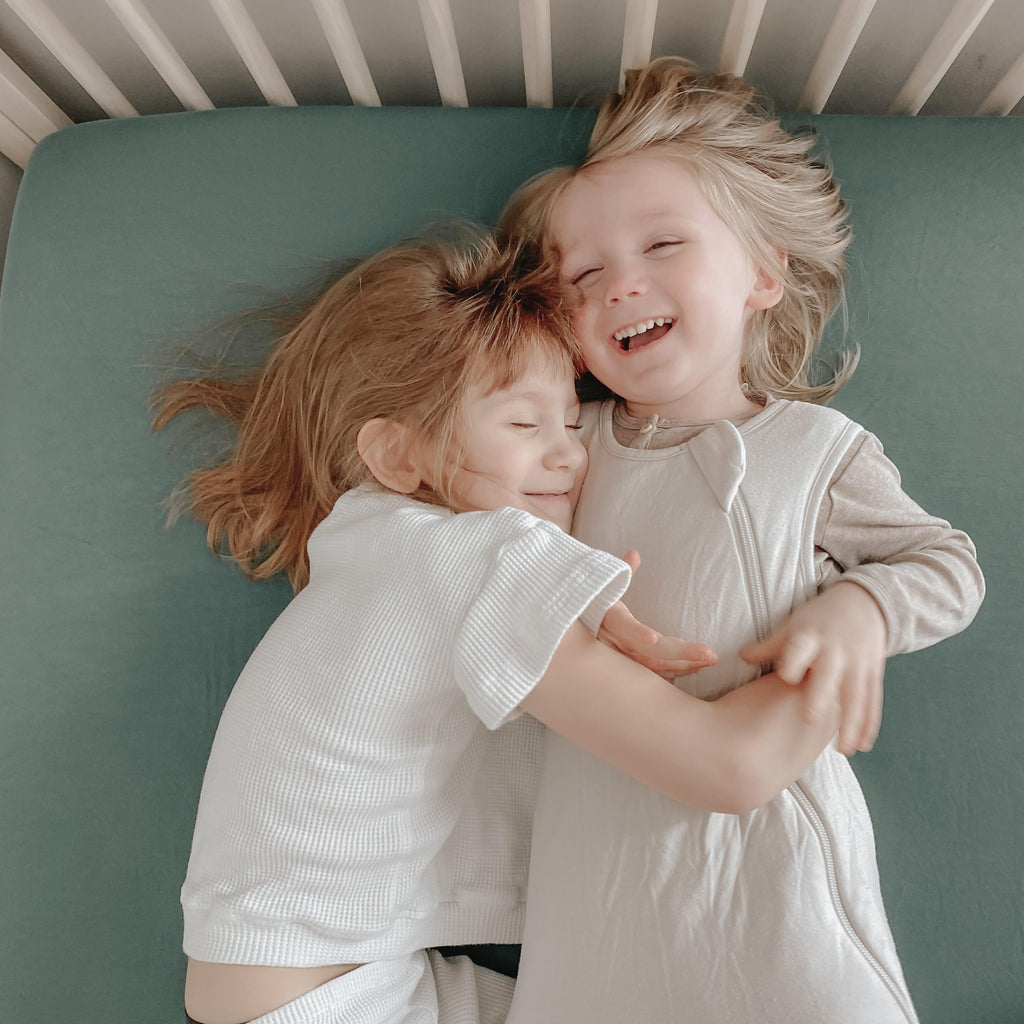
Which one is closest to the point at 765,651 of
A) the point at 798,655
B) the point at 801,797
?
the point at 798,655

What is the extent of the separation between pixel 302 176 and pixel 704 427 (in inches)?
24.1

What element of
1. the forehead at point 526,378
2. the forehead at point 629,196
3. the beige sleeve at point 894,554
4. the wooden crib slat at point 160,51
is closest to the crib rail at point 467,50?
the wooden crib slat at point 160,51

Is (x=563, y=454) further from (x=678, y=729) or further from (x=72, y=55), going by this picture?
(x=72, y=55)

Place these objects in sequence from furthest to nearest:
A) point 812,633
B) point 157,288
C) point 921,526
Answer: point 157,288, point 921,526, point 812,633

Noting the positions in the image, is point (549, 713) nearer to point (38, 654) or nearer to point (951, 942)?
point (951, 942)

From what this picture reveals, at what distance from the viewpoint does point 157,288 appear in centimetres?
118

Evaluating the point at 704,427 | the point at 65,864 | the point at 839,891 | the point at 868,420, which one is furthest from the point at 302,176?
the point at 839,891

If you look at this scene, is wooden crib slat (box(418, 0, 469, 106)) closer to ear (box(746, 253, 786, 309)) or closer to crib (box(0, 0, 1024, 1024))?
crib (box(0, 0, 1024, 1024))

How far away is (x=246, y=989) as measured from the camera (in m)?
0.85

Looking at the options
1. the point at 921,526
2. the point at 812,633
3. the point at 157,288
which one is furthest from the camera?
the point at 157,288

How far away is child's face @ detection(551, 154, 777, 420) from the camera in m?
0.97

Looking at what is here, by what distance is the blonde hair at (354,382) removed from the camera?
96cm

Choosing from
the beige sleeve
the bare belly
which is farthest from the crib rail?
the bare belly

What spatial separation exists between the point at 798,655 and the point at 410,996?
514 millimetres
